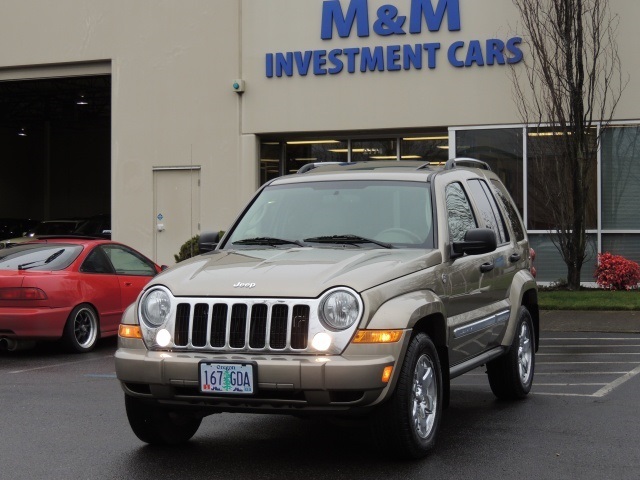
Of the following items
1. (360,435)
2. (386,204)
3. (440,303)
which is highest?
(386,204)

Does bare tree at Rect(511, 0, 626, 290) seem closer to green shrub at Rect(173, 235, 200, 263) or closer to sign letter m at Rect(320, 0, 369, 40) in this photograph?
sign letter m at Rect(320, 0, 369, 40)

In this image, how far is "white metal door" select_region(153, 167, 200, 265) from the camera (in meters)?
22.6

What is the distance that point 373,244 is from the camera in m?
7.10

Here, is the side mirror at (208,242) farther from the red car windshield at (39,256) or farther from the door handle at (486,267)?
the red car windshield at (39,256)

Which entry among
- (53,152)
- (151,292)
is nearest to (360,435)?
(151,292)

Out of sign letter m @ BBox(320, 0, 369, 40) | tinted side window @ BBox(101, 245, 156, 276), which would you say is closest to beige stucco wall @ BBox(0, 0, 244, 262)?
sign letter m @ BBox(320, 0, 369, 40)

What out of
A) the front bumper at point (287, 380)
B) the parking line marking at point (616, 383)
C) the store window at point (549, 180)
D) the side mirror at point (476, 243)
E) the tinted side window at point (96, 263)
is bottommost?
the parking line marking at point (616, 383)

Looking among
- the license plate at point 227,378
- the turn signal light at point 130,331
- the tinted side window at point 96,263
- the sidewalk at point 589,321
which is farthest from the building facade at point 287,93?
the license plate at point 227,378

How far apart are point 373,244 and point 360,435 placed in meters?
1.42

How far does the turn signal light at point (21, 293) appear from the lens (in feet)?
40.0

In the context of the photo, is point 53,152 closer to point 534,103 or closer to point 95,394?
point 534,103

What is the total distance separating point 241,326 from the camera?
612 cm

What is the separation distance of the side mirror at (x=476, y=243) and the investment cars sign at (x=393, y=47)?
1353 centimetres

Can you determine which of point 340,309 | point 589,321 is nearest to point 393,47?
point 589,321
